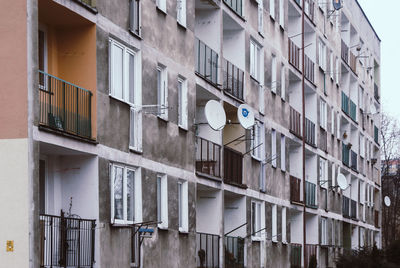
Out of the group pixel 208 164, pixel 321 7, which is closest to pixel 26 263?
pixel 208 164

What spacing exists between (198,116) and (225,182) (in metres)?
2.57

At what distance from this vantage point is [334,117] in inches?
2350

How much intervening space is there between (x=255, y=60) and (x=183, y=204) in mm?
11582

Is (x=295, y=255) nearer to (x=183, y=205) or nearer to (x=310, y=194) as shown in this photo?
(x=310, y=194)

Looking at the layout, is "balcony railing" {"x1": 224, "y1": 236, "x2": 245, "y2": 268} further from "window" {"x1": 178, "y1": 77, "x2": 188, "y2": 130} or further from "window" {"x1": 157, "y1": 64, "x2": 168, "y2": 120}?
"window" {"x1": 157, "y1": 64, "x2": 168, "y2": 120}

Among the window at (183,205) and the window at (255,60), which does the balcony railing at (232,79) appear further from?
the window at (183,205)

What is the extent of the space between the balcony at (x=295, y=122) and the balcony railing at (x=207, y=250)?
13.6 m

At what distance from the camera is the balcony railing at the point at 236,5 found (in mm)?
37025

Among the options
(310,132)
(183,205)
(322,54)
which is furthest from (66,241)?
(322,54)

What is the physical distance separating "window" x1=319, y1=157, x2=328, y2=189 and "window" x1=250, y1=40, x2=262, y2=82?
48.2 ft

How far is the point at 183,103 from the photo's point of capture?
31297 millimetres

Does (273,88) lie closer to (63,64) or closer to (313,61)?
(313,61)

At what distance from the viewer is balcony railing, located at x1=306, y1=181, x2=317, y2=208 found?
5156cm

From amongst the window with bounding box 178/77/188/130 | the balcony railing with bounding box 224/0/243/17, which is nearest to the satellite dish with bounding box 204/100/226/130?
the window with bounding box 178/77/188/130
